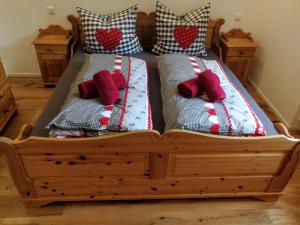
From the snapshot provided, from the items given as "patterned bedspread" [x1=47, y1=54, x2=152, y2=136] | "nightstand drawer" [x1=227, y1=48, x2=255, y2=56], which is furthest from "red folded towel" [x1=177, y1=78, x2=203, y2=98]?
"nightstand drawer" [x1=227, y1=48, x2=255, y2=56]

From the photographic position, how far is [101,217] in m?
1.55

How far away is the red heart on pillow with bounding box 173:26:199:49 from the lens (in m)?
2.39

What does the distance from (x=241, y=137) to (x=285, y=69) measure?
4.62ft

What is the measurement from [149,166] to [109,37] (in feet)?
4.55

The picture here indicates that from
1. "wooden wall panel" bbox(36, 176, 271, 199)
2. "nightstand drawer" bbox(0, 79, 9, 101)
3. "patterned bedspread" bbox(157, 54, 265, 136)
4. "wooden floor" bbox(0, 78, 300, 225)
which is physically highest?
"patterned bedspread" bbox(157, 54, 265, 136)

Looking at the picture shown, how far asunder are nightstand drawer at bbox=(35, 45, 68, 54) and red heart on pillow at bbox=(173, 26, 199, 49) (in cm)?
110

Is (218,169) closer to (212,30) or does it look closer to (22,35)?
(212,30)

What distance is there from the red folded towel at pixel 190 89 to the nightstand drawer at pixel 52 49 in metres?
1.44

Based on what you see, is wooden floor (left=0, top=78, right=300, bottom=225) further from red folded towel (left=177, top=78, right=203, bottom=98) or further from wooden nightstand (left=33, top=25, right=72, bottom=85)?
wooden nightstand (left=33, top=25, right=72, bottom=85)

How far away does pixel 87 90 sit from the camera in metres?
1.51

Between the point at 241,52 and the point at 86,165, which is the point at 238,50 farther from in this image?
the point at 86,165

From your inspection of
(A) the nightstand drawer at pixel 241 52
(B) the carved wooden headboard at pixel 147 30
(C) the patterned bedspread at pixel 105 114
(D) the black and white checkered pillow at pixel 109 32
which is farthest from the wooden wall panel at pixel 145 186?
(B) the carved wooden headboard at pixel 147 30

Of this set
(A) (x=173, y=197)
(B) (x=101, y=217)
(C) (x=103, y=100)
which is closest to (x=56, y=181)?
(B) (x=101, y=217)

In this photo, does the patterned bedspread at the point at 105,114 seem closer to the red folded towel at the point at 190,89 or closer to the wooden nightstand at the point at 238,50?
the red folded towel at the point at 190,89
